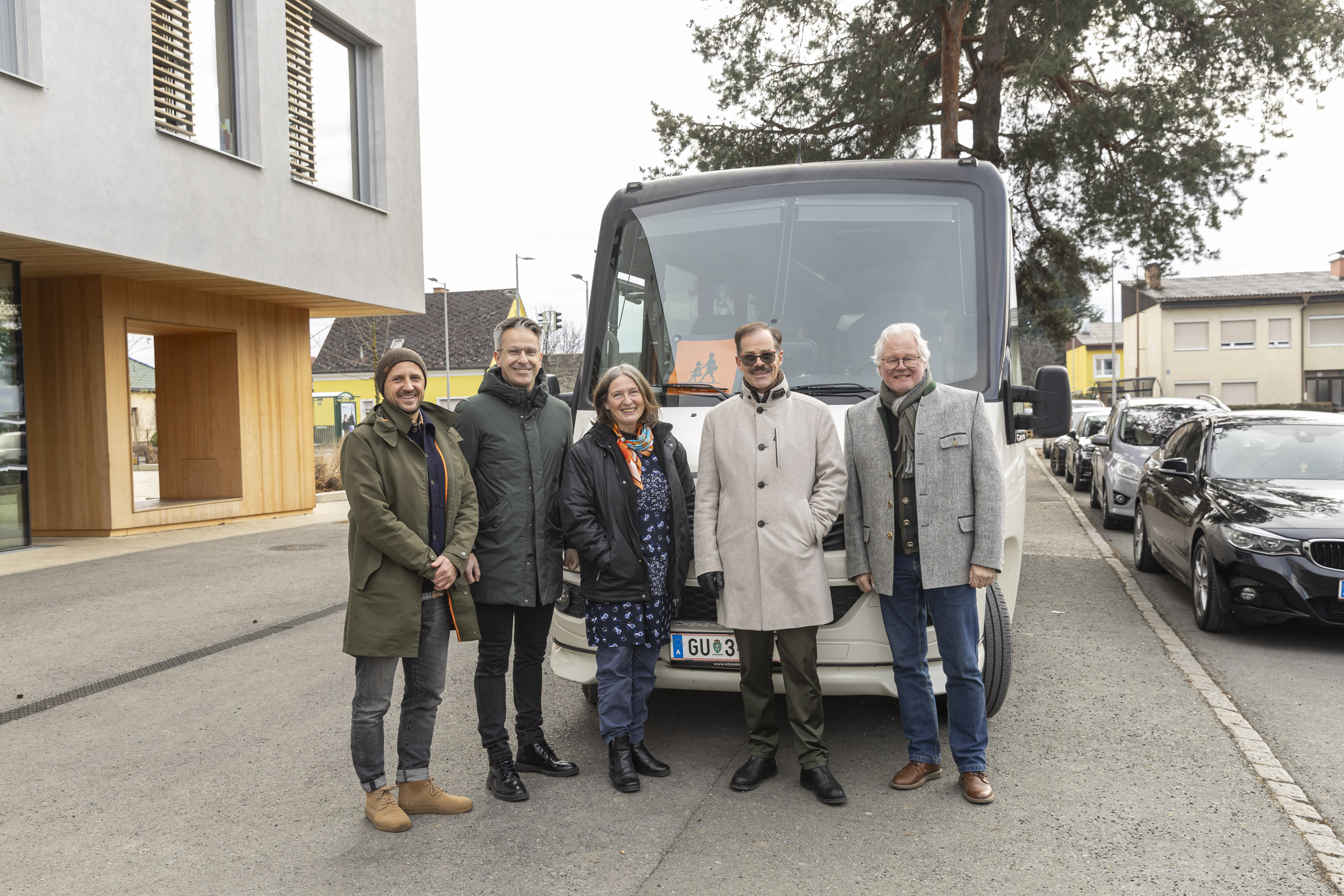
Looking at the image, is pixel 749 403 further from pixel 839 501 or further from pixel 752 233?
pixel 752 233

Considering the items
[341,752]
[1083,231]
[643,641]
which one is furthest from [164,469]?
[1083,231]

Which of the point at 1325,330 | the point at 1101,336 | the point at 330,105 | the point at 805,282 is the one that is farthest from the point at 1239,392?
the point at 805,282

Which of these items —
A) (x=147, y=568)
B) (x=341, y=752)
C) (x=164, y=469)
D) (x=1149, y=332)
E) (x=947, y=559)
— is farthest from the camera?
(x=1149, y=332)

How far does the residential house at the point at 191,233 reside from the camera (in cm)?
1109

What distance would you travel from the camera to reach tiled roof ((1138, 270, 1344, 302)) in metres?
52.5

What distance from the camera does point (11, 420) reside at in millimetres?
12086

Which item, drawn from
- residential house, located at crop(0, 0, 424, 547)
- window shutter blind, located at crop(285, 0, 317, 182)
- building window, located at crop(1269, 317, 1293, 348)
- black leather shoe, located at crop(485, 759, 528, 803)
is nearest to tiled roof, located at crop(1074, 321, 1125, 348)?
building window, located at crop(1269, 317, 1293, 348)

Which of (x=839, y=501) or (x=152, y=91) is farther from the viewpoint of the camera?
(x=152, y=91)

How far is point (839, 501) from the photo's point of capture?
406 cm

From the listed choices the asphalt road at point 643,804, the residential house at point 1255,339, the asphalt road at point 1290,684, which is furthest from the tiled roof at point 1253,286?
the asphalt road at point 643,804

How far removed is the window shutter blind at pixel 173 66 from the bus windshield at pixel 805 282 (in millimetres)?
9866

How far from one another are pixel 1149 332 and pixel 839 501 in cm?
6144

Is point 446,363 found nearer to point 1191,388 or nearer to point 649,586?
point 1191,388

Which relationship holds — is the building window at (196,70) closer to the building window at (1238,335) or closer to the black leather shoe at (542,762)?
the black leather shoe at (542,762)
